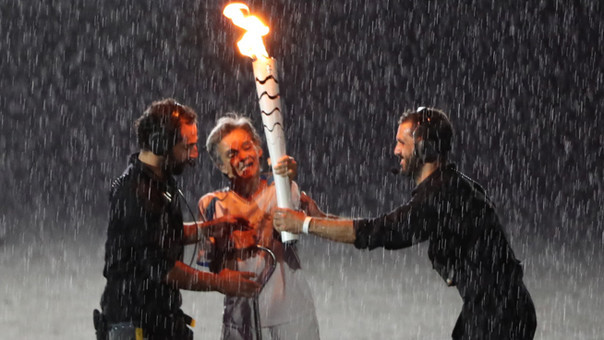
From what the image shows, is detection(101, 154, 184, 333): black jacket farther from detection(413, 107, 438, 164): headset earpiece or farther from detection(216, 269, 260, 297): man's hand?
detection(413, 107, 438, 164): headset earpiece

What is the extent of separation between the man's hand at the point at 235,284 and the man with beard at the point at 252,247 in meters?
0.16

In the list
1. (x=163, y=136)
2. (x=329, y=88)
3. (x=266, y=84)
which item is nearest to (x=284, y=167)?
(x=266, y=84)

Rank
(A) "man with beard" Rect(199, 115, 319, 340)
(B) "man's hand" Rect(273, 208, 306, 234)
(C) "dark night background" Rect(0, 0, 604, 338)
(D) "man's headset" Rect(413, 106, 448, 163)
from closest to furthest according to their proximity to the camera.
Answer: (D) "man's headset" Rect(413, 106, 448, 163) → (B) "man's hand" Rect(273, 208, 306, 234) → (A) "man with beard" Rect(199, 115, 319, 340) → (C) "dark night background" Rect(0, 0, 604, 338)

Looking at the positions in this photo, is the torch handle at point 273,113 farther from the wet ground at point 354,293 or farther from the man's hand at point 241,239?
the wet ground at point 354,293

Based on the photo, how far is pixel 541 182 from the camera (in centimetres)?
1490

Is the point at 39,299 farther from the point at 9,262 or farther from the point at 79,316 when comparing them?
the point at 9,262

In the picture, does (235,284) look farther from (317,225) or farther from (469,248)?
(469,248)

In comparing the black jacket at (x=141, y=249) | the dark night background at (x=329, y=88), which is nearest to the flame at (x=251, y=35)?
the black jacket at (x=141, y=249)

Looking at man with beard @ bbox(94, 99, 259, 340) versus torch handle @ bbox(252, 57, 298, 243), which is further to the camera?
torch handle @ bbox(252, 57, 298, 243)

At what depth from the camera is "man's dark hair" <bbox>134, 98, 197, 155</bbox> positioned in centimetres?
385

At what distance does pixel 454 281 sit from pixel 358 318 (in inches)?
143

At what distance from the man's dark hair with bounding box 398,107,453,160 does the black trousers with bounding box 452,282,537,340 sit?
749 mm

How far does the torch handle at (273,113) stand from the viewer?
3951mm

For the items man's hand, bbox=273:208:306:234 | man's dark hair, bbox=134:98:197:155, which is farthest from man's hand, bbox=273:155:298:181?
man's dark hair, bbox=134:98:197:155
